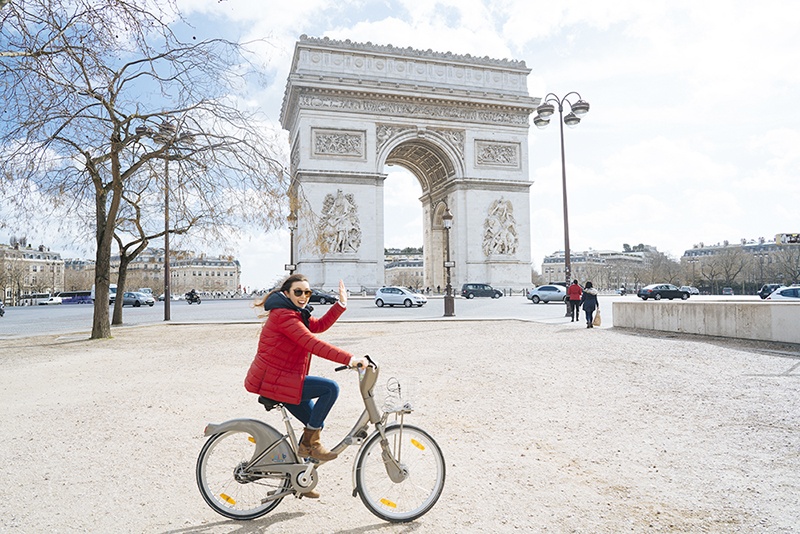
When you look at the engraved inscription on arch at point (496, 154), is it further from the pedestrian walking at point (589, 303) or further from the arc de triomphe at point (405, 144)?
the pedestrian walking at point (589, 303)

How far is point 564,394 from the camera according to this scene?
6.89 metres

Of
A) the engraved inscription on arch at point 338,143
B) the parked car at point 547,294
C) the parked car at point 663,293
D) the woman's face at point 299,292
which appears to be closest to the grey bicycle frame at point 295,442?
the woman's face at point 299,292

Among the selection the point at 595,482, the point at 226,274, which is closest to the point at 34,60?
the point at 595,482

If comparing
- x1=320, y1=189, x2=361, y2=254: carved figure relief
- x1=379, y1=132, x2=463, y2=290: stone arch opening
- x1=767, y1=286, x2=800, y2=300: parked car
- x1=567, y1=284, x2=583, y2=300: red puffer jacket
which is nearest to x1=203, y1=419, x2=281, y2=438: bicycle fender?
x1=567, y1=284, x2=583, y2=300: red puffer jacket

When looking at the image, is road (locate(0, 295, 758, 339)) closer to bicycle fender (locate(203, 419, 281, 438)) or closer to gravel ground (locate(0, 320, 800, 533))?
gravel ground (locate(0, 320, 800, 533))

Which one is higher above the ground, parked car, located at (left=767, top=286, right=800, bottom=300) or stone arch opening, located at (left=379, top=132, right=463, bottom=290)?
stone arch opening, located at (left=379, top=132, right=463, bottom=290)

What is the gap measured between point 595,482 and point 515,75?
41437 mm

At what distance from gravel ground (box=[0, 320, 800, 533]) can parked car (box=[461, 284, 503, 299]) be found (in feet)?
87.5

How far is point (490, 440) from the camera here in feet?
16.6

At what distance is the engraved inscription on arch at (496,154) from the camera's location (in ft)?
133

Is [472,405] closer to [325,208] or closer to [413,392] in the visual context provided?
[413,392]

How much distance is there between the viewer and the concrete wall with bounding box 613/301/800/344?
35.9ft

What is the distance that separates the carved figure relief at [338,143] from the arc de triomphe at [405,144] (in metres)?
0.07

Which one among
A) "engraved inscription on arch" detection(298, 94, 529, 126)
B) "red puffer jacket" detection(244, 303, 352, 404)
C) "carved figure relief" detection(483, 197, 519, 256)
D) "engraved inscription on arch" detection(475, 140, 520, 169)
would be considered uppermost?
"engraved inscription on arch" detection(298, 94, 529, 126)
